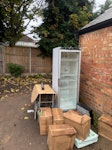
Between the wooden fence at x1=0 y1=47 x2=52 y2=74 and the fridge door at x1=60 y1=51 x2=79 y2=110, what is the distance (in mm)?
5390

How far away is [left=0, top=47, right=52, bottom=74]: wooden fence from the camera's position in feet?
28.3

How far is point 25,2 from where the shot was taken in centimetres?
869

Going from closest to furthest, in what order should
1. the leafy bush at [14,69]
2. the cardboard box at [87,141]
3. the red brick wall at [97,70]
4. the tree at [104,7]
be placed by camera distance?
the cardboard box at [87,141], the red brick wall at [97,70], the leafy bush at [14,69], the tree at [104,7]

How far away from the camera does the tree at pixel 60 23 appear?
30.0 feet

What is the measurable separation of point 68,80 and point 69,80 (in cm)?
3

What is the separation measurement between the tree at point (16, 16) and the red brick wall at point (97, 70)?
5771 mm

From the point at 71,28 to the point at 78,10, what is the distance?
1336 millimetres

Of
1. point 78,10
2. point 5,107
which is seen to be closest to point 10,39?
point 78,10

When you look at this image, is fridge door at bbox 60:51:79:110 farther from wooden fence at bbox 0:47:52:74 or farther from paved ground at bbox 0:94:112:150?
wooden fence at bbox 0:47:52:74

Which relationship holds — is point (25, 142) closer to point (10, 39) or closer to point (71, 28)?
point (10, 39)

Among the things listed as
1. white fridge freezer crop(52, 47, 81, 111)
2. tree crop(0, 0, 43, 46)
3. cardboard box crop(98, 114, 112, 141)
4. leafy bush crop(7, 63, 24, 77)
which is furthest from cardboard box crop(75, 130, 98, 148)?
tree crop(0, 0, 43, 46)

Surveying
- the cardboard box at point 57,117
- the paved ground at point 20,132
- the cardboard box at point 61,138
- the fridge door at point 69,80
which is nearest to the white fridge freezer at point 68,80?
the fridge door at point 69,80

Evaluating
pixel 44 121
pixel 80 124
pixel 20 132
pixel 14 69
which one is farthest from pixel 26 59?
pixel 80 124

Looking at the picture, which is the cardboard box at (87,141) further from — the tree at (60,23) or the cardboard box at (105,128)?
the tree at (60,23)
